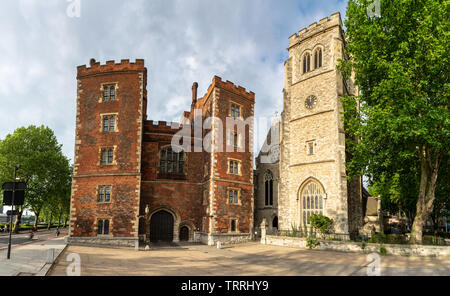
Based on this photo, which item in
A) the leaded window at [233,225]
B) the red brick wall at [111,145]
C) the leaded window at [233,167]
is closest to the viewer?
the red brick wall at [111,145]

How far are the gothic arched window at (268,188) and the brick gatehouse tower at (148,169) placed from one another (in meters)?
8.51

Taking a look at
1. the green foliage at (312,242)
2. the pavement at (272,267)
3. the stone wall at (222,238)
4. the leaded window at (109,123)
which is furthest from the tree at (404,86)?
the leaded window at (109,123)

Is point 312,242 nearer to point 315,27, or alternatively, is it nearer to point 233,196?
point 233,196

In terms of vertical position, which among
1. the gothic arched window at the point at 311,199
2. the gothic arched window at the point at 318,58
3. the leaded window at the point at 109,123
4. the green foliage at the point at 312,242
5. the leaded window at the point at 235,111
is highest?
the gothic arched window at the point at 318,58

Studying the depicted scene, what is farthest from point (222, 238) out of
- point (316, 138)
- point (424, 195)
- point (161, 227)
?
point (424, 195)

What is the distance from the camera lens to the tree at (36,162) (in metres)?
33.2

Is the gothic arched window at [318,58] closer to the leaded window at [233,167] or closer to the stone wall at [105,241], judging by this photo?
the leaded window at [233,167]

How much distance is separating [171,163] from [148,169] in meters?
2.17

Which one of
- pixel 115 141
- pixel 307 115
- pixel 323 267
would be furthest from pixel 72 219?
pixel 307 115

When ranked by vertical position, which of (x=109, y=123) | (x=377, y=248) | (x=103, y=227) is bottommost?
(x=377, y=248)

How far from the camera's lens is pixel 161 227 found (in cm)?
2561

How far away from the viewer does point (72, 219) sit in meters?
22.7

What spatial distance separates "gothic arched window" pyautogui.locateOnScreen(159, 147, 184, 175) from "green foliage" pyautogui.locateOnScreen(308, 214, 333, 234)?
41.0 ft

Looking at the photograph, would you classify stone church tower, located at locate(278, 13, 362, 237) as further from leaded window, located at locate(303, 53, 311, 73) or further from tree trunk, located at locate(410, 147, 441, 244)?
tree trunk, located at locate(410, 147, 441, 244)
